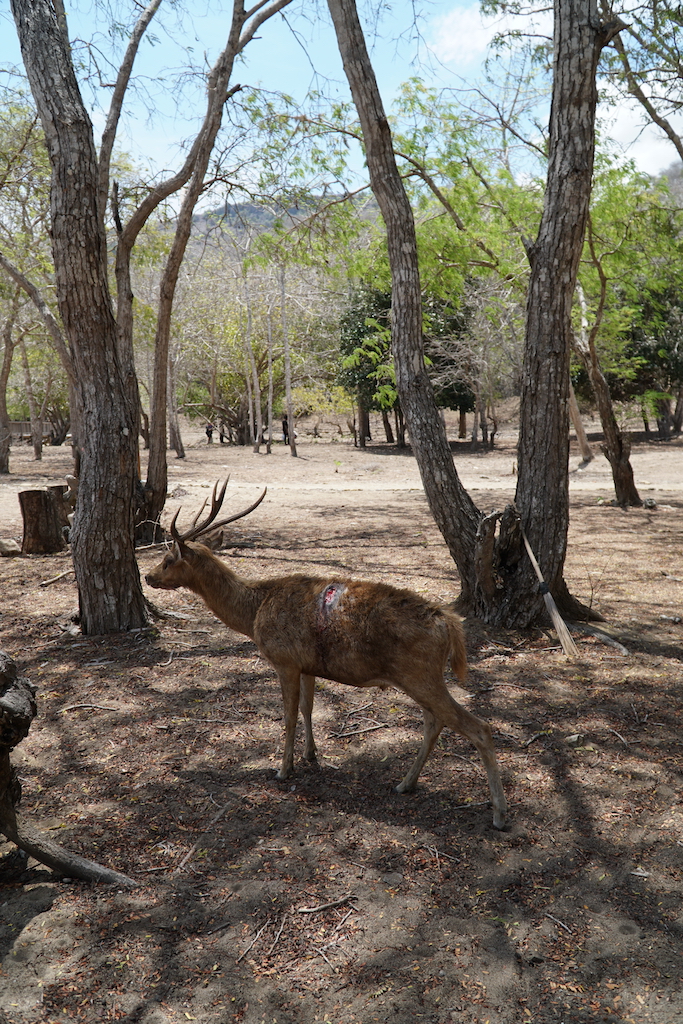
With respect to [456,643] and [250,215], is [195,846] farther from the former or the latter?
[250,215]

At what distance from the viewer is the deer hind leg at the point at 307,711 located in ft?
14.4

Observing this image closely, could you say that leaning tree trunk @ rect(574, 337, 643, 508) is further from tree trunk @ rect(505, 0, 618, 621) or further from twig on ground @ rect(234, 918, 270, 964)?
twig on ground @ rect(234, 918, 270, 964)

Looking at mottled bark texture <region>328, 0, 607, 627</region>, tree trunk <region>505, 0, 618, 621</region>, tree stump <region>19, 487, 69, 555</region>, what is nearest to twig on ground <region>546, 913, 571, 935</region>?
mottled bark texture <region>328, 0, 607, 627</region>

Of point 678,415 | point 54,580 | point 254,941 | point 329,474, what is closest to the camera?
point 254,941

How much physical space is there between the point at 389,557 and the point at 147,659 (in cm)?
426

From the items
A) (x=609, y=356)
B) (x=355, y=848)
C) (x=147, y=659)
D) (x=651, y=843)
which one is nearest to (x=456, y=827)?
(x=355, y=848)

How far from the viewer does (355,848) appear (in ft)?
11.7

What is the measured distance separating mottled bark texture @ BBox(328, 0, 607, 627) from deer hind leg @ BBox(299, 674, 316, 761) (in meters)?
2.37

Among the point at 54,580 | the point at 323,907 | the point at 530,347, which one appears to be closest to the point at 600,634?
the point at 530,347

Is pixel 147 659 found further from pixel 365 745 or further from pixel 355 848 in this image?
pixel 355 848

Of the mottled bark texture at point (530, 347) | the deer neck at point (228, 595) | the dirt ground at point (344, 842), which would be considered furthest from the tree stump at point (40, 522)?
the deer neck at point (228, 595)

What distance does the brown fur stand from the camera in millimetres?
3783

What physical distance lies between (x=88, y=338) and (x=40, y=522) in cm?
446

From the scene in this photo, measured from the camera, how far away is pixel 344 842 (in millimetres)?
3605
